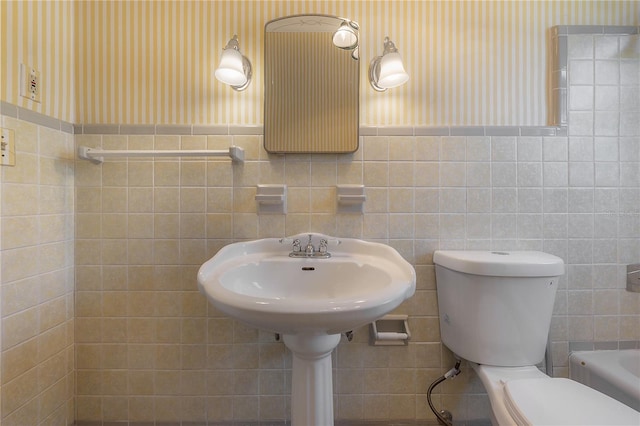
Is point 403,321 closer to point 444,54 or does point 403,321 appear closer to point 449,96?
point 449,96

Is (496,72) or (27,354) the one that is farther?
(496,72)

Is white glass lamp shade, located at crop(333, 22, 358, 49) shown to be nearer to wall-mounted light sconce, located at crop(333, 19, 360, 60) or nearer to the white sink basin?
wall-mounted light sconce, located at crop(333, 19, 360, 60)

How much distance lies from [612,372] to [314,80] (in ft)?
Result: 5.27

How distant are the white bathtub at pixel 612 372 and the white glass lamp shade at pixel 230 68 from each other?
179 cm

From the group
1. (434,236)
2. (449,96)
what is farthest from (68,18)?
(434,236)

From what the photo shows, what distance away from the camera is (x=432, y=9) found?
1230mm

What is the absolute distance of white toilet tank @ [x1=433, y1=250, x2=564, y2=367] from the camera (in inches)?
40.4

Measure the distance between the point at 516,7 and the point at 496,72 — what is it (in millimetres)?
291

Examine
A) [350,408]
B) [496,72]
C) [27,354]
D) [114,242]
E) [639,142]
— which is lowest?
[350,408]

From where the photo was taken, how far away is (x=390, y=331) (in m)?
1.22

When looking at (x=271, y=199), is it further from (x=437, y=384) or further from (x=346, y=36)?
(x=437, y=384)

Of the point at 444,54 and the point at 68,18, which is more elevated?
the point at 68,18

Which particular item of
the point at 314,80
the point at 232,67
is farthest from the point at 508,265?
the point at 232,67

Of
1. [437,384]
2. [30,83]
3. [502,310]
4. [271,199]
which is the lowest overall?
[437,384]
